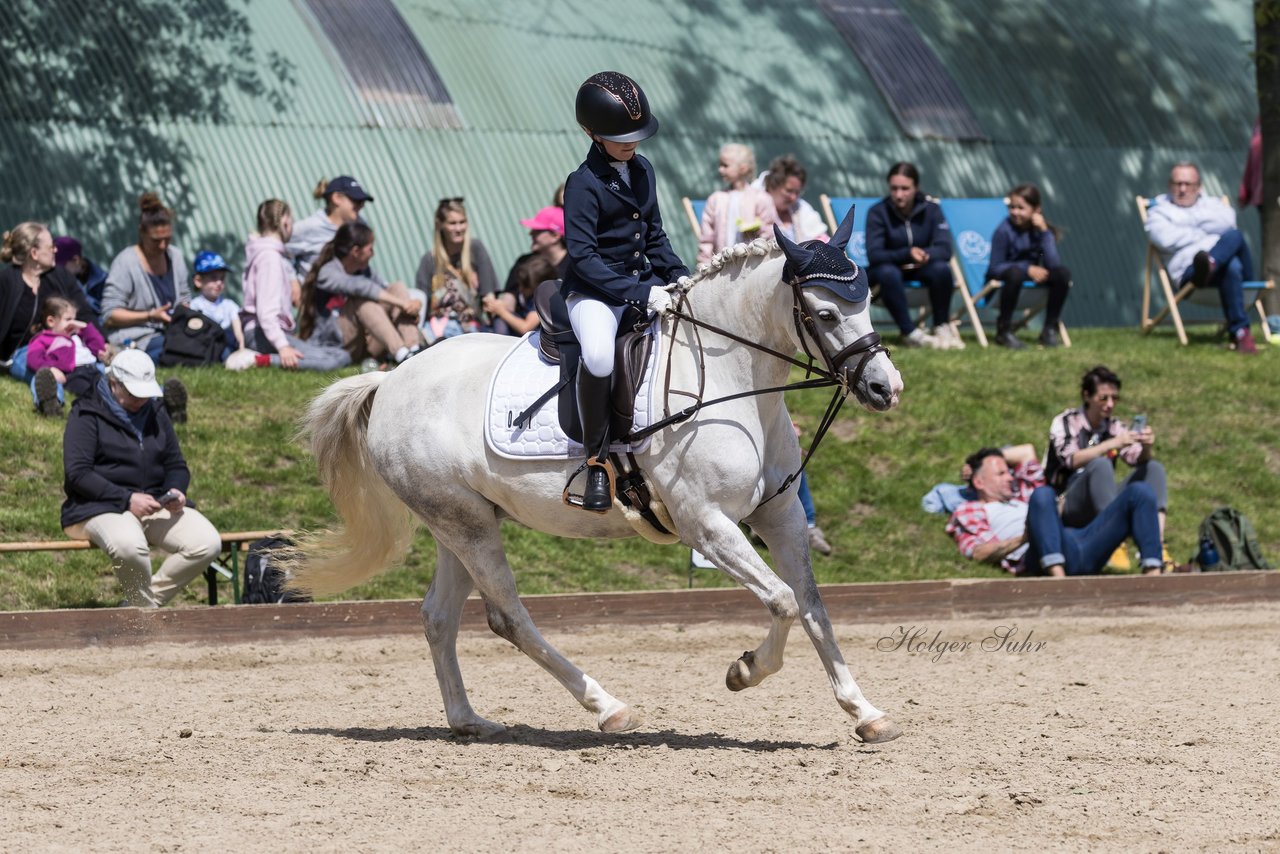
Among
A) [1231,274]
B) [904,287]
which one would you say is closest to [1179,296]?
[1231,274]

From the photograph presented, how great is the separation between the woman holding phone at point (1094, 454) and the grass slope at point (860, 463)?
65 cm

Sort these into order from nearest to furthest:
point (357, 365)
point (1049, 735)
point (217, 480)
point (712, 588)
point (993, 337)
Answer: point (1049, 735) < point (712, 588) < point (217, 480) < point (357, 365) < point (993, 337)

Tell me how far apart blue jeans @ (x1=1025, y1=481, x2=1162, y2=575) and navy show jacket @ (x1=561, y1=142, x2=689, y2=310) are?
3927 millimetres

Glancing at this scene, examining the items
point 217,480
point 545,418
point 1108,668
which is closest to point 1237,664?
point 1108,668

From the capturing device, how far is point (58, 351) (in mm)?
10711

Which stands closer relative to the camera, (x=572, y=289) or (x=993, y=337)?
(x=572, y=289)

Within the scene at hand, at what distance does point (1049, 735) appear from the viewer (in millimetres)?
6578

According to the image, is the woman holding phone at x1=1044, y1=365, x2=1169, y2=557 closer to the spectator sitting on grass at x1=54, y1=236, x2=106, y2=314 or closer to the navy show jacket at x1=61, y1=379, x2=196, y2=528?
the navy show jacket at x1=61, y1=379, x2=196, y2=528

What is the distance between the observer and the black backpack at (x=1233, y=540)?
10203 millimetres

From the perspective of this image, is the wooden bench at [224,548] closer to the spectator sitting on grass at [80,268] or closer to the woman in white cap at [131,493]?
the woman in white cap at [131,493]

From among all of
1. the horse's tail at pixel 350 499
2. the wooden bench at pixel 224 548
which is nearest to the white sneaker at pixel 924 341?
the wooden bench at pixel 224 548

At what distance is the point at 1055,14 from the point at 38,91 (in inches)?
410

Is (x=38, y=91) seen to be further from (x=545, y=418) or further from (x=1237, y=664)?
(x=1237, y=664)

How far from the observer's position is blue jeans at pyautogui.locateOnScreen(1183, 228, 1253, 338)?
46.0 ft
